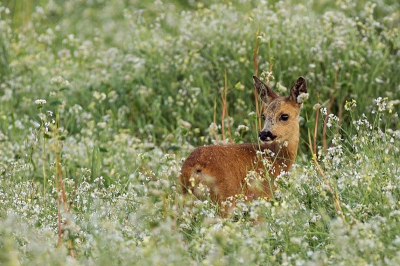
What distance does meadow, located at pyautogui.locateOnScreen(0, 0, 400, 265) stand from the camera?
173 inches

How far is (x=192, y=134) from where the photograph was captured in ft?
27.4

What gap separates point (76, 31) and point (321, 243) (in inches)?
372

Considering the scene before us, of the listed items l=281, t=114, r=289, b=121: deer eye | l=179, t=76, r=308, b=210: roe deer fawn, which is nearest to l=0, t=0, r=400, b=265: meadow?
l=179, t=76, r=308, b=210: roe deer fawn

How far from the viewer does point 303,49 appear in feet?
29.4

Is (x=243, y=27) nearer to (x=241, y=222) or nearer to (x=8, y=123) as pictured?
(x=8, y=123)

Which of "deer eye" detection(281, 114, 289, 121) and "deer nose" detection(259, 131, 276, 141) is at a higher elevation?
"deer eye" detection(281, 114, 289, 121)

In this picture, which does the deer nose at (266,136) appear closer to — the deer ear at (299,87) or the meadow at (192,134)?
the meadow at (192,134)

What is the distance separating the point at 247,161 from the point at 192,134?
2.32 metres

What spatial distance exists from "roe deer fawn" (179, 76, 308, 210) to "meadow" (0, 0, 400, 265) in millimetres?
150

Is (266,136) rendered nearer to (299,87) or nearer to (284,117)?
(284,117)

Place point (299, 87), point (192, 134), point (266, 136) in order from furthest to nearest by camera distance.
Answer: point (192, 134) < point (299, 87) < point (266, 136)

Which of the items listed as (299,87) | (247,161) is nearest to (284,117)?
(299,87)

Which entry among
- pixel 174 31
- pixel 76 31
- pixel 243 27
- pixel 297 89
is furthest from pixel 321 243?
pixel 76 31

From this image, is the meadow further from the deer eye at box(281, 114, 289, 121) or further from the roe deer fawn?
the deer eye at box(281, 114, 289, 121)
